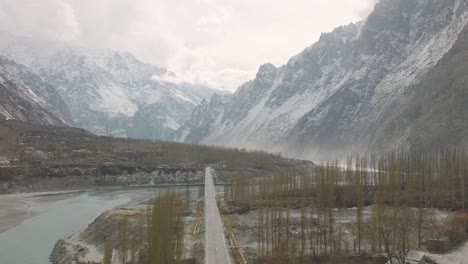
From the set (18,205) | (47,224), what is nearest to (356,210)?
(47,224)

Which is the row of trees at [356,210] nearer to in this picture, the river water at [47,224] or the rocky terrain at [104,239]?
the rocky terrain at [104,239]

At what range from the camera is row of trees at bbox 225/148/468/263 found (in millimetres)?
61531

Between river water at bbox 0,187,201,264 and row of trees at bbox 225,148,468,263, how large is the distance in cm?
3371

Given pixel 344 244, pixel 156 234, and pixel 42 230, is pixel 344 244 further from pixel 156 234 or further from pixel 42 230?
pixel 42 230

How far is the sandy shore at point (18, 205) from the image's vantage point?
111100 mm

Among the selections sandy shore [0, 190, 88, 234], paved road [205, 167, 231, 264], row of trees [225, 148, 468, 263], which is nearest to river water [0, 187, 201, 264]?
sandy shore [0, 190, 88, 234]

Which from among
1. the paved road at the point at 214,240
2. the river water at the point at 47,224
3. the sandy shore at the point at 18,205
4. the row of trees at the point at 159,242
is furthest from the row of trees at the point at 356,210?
the sandy shore at the point at 18,205

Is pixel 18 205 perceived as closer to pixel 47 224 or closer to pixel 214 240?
pixel 47 224

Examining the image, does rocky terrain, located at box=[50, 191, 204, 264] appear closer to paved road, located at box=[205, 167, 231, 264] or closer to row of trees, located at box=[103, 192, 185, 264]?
paved road, located at box=[205, 167, 231, 264]

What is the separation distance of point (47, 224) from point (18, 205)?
35.5 metres

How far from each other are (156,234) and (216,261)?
36.0 feet

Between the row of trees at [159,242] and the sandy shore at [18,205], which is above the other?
the row of trees at [159,242]

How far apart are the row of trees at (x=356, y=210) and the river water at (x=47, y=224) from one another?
33.7m

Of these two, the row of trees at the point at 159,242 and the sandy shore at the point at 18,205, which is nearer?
the row of trees at the point at 159,242
